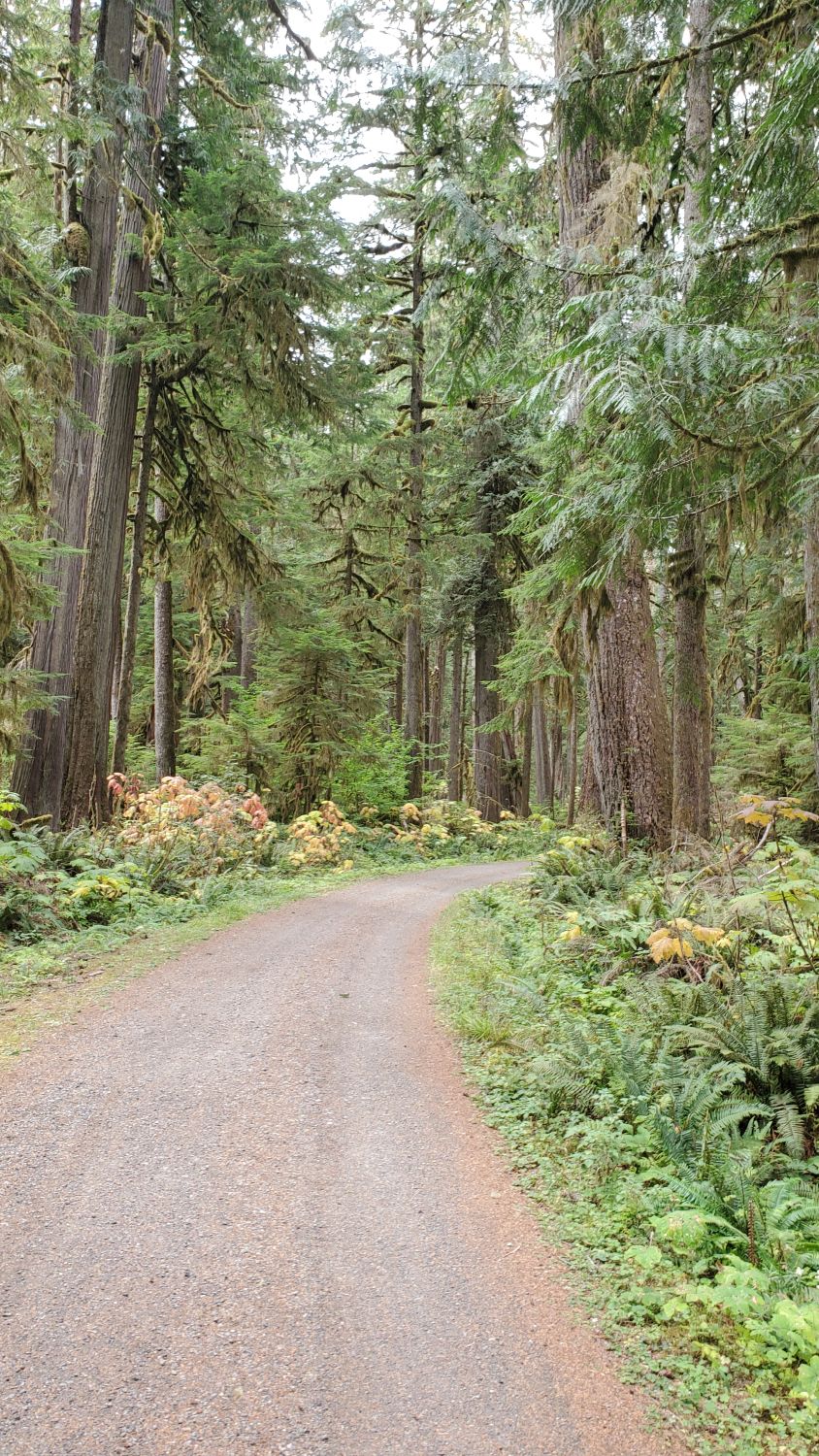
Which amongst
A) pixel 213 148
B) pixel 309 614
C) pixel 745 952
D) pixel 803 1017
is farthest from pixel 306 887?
pixel 213 148

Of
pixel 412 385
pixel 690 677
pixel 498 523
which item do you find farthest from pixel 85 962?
pixel 412 385

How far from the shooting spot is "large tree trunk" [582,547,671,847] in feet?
29.3

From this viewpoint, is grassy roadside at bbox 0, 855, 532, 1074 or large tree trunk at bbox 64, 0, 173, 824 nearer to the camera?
grassy roadside at bbox 0, 855, 532, 1074

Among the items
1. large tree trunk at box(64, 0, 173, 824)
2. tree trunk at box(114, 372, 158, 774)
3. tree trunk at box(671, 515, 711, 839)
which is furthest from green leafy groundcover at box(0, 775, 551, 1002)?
tree trunk at box(671, 515, 711, 839)

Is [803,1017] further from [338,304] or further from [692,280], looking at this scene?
[338,304]

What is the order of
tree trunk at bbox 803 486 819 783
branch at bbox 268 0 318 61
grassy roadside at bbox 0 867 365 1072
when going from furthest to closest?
branch at bbox 268 0 318 61
tree trunk at bbox 803 486 819 783
grassy roadside at bbox 0 867 365 1072

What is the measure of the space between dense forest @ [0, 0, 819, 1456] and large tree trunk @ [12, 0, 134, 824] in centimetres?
5

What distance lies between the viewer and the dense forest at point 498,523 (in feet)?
13.1

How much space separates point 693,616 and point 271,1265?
18.9 feet

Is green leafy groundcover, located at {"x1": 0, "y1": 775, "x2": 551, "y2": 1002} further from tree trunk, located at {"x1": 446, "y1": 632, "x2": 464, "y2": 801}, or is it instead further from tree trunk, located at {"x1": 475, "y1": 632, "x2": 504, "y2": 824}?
tree trunk, located at {"x1": 446, "y1": 632, "x2": 464, "y2": 801}

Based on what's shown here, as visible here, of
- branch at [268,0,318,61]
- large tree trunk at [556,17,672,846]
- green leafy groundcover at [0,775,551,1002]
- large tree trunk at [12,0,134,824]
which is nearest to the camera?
green leafy groundcover at [0,775,551,1002]

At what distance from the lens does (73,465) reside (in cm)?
1034

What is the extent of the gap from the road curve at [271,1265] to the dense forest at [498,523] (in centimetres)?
38

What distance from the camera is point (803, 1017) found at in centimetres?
417
